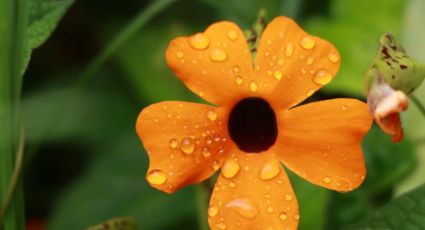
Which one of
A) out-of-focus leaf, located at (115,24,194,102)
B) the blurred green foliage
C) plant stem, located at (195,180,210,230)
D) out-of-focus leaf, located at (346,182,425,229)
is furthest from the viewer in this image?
out-of-focus leaf, located at (115,24,194,102)

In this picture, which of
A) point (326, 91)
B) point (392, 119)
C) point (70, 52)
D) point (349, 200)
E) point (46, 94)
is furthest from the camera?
→ point (70, 52)

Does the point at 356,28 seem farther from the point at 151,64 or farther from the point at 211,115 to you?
the point at 211,115

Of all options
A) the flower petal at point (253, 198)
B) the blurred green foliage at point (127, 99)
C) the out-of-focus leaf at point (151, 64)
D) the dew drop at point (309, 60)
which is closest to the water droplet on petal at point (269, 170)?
the flower petal at point (253, 198)

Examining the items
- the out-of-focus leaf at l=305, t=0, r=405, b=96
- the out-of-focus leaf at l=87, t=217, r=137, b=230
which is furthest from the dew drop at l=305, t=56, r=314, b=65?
the out-of-focus leaf at l=305, t=0, r=405, b=96

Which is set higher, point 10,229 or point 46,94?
point 10,229

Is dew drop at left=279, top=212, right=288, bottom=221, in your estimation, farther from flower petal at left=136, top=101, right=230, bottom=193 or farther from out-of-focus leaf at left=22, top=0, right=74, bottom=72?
out-of-focus leaf at left=22, top=0, right=74, bottom=72

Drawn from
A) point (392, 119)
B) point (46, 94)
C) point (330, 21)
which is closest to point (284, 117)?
point (392, 119)

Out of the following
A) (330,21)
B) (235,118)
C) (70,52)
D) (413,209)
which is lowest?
(70,52)

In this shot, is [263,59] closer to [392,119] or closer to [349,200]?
[392,119]
